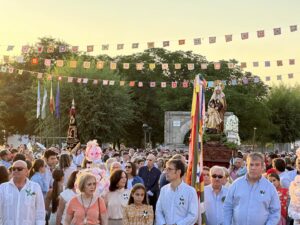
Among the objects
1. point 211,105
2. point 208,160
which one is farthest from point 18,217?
point 211,105

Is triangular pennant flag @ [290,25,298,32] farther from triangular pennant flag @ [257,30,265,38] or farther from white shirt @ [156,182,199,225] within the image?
white shirt @ [156,182,199,225]

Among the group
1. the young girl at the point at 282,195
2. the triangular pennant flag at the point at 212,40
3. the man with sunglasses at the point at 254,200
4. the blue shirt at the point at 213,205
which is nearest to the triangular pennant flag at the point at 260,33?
the triangular pennant flag at the point at 212,40

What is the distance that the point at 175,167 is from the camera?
8.07 m

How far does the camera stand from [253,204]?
25.2 feet

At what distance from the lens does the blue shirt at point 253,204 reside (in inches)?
301

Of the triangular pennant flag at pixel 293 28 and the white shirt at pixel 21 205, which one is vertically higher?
the triangular pennant flag at pixel 293 28

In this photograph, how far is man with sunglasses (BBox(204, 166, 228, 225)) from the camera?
909cm

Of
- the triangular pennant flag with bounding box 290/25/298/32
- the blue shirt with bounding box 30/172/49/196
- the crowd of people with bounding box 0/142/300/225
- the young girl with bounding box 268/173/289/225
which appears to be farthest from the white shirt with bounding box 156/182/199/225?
the triangular pennant flag with bounding box 290/25/298/32

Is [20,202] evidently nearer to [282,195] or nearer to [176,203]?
[176,203]

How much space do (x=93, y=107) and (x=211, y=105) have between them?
2601 cm

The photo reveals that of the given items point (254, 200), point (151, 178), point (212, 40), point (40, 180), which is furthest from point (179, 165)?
point (212, 40)

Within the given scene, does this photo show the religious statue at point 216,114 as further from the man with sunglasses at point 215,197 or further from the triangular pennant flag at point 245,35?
the man with sunglasses at point 215,197

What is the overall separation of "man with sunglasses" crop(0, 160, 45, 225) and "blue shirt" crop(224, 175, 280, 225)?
97.6 inches

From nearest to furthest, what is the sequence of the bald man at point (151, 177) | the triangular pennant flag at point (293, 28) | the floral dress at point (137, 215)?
the floral dress at point (137, 215) → the bald man at point (151, 177) → the triangular pennant flag at point (293, 28)
